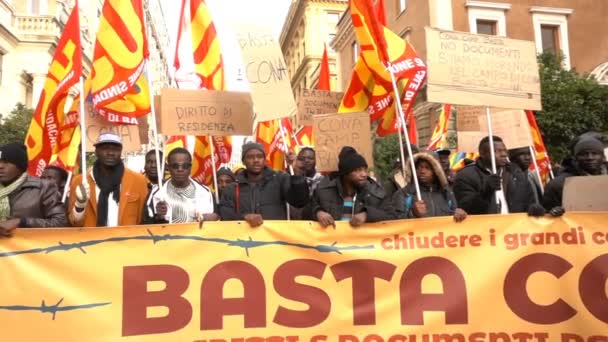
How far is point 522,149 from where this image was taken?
5.88 metres

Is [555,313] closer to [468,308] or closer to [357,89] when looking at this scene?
[468,308]

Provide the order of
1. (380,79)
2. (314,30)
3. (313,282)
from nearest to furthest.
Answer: (313,282) → (380,79) → (314,30)

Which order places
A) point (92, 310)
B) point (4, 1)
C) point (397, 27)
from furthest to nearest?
point (397, 27) → point (4, 1) → point (92, 310)

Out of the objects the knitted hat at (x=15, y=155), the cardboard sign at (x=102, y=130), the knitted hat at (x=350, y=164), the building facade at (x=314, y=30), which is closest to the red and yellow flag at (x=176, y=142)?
the cardboard sign at (x=102, y=130)

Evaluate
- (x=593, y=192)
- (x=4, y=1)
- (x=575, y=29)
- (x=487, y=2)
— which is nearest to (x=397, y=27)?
(x=487, y=2)

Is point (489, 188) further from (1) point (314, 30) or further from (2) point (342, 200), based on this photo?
(1) point (314, 30)

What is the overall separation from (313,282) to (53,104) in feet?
12.6

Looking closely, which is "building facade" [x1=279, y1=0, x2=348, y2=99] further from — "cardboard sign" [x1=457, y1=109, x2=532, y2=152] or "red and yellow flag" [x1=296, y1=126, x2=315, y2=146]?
"cardboard sign" [x1=457, y1=109, x2=532, y2=152]

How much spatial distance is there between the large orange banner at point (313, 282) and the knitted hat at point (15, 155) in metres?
0.60

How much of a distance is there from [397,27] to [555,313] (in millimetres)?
24245

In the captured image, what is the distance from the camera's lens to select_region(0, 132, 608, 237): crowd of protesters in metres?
3.80

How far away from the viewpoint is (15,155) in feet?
12.4

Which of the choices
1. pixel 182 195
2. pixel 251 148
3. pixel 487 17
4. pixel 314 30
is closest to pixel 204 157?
pixel 251 148

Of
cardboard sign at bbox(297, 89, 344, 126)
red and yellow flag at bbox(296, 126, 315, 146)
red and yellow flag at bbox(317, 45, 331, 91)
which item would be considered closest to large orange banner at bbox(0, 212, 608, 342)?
cardboard sign at bbox(297, 89, 344, 126)
